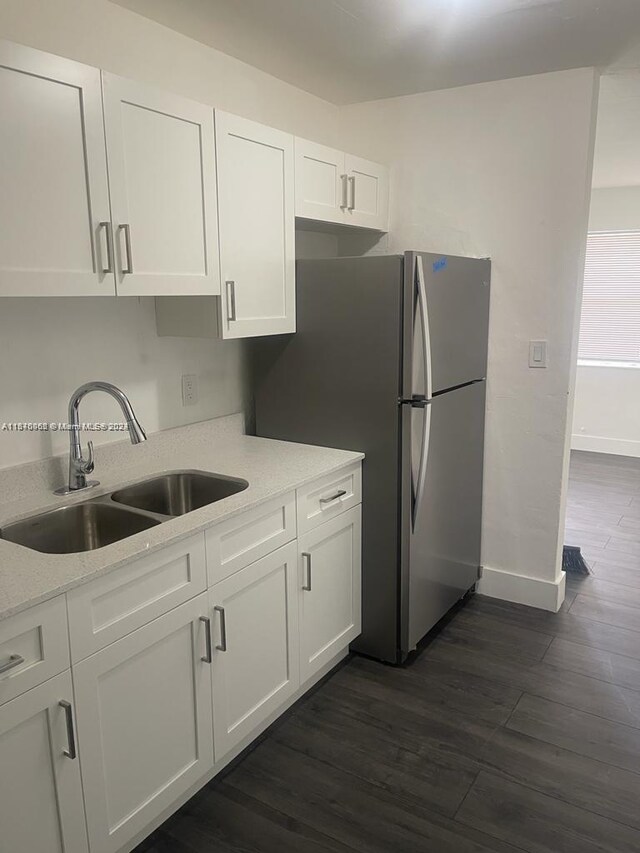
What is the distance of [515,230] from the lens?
9.51ft

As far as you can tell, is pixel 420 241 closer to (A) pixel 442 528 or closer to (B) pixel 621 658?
(A) pixel 442 528

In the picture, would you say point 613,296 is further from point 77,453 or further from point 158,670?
point 158,670

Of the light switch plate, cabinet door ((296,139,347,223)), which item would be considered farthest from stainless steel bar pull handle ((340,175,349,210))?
the light switch plate

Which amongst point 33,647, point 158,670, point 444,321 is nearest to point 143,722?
point 158,670

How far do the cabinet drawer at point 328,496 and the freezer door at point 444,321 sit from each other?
0.38 meters

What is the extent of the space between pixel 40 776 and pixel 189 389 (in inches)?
58.3

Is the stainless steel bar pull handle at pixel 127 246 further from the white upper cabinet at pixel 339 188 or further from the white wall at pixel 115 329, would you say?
the white upper cabinet at pixel 339 188

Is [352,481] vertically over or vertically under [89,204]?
under

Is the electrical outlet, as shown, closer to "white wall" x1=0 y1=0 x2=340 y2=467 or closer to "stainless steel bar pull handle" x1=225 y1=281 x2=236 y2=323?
"white wall" x1=0 y1=0 x2=340 y2=467

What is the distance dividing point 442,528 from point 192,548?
4.29 ft

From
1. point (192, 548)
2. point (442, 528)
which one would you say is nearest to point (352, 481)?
Result: point (442, 528)

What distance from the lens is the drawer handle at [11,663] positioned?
4.25 ft

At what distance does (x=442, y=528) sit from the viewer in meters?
2.75

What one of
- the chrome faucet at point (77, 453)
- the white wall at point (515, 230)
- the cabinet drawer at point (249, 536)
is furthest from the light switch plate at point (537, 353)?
the chrome faucet at point (77, 453)
